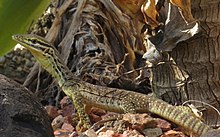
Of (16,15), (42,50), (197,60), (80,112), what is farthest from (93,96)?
(16,15)

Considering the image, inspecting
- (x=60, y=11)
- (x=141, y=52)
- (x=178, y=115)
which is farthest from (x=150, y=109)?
(x=60, y=11)

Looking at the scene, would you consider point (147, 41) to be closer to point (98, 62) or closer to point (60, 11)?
point (98, 62)

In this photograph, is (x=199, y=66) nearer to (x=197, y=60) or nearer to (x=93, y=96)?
(x=197, y=60)

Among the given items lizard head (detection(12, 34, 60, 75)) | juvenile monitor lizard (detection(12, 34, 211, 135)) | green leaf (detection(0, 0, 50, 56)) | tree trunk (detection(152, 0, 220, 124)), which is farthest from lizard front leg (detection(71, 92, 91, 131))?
green leaf (detection(0, 0, 50, 56))

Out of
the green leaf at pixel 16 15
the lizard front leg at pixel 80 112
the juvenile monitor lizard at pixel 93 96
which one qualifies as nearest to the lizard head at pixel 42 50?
the juvenile monitor lizard at pixel 93 96

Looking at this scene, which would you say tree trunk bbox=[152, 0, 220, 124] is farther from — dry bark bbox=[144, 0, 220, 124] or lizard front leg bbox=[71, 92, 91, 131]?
lizard front leg bbox=[71, 92, 91, 131]

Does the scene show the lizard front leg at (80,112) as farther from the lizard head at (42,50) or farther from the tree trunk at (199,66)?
the tree trunk at (199,66)
